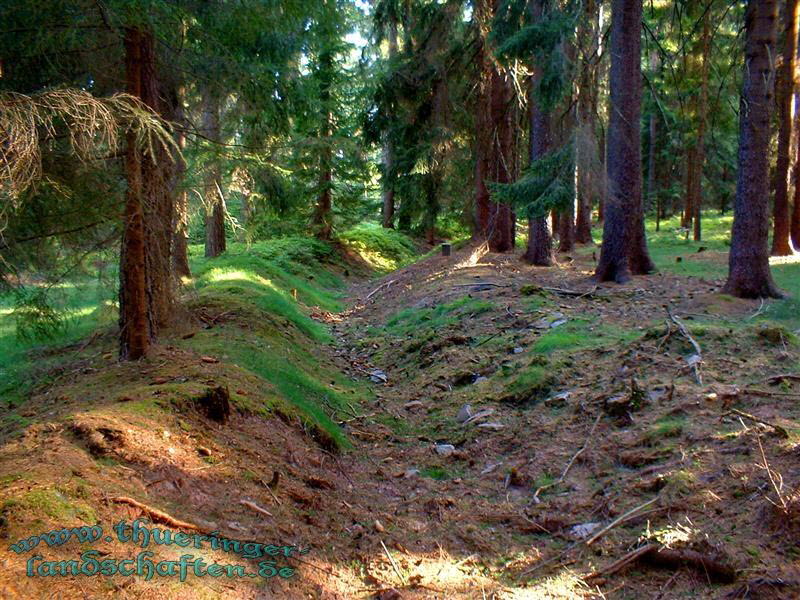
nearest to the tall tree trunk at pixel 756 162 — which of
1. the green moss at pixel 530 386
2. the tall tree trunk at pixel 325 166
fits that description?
the green moss at pixel 530 386

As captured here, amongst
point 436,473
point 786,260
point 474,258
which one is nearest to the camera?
point 436,473

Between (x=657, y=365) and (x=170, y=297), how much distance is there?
20.9 feet

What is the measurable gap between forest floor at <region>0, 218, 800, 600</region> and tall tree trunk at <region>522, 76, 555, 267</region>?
5.66m

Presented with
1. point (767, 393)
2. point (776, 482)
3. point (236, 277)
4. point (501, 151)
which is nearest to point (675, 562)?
point (776, 482)

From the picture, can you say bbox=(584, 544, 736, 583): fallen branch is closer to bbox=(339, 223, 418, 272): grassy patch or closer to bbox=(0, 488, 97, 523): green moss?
bbox=(0, 488, 97, 523): green moss

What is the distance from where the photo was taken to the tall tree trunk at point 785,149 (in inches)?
626

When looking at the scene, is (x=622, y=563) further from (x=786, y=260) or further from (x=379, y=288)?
(x=379, y=288)

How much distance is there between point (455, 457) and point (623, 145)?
8.46m

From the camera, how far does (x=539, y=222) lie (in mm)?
15805

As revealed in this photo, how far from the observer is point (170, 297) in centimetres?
837

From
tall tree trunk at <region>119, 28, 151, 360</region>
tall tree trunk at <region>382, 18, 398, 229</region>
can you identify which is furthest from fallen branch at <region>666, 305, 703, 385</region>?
tall tree trunk at <region>382, 18, 398, 229</region>

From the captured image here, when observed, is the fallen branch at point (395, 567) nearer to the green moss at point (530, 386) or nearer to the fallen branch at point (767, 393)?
the green moss at point (530, 386)

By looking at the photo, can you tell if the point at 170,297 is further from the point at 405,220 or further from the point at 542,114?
the point at 405,220

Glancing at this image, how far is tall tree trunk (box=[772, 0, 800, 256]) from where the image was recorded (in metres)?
15.9
